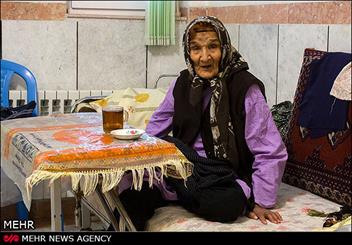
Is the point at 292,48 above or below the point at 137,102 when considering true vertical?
above

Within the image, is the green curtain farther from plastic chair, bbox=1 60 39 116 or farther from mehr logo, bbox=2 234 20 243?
mehr logo, bbox=2 234 20 243

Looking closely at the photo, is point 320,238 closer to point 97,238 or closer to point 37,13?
point 97,238

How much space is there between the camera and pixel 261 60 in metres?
1.88

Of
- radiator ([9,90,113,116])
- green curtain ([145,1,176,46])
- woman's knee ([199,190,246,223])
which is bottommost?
woman's knee ([199,190,246,223])

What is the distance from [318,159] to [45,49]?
1.33 metres

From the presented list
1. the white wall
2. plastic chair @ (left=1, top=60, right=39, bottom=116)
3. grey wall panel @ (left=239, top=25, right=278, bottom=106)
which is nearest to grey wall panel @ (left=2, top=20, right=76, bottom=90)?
plastic chair @ (left=1, top=60, right=39, bottom=116)

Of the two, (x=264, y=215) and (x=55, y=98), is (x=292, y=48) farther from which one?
(x=55, y=98)

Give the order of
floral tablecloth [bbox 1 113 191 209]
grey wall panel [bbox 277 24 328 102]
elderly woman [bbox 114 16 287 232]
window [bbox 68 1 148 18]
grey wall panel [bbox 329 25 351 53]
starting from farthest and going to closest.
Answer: window [bbox 68 1 148 18]
grey wall panel [bbox 277 24 328 102]
grey wall panel [bbox 329 25 351 53]
elderly woman [bbox 114 16 287 232]
floral tablecloth [bbox 1 113 191 209]

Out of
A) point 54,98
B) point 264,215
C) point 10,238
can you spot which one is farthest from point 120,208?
point 54,98

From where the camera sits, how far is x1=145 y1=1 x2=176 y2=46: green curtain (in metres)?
2.31

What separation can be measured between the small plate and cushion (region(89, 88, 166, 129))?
2.15 feet

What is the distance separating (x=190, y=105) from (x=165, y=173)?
28cm

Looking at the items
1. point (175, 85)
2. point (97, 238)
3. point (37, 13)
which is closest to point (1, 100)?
point (37, 13)

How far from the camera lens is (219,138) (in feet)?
4.42
